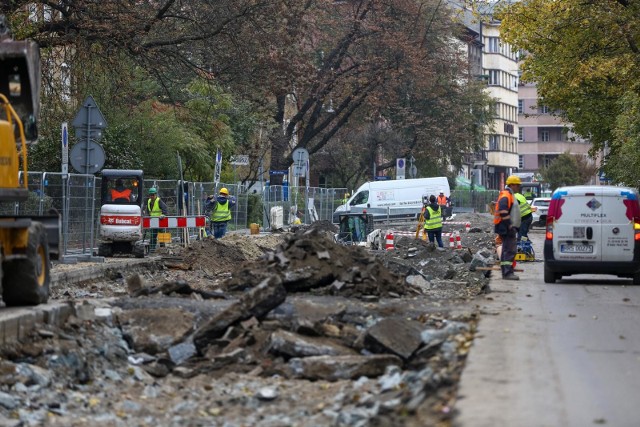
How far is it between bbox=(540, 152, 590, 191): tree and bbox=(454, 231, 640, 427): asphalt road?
114855mm

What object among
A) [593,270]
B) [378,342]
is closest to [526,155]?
[593,270]

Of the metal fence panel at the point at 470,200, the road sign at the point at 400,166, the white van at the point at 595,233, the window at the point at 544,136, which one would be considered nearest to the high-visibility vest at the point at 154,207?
the white van at the point at 595,233

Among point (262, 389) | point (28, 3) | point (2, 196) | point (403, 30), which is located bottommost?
point (262, 389)

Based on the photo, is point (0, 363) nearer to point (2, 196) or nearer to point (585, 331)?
point (2, 196)

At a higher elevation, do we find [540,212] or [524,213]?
[524,213]

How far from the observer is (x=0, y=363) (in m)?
11.0

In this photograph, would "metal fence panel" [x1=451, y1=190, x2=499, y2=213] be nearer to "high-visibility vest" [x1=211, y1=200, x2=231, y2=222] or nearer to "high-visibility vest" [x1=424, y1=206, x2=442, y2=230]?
"high-visibility vest" [x1=424, y1=206, x2=442, y2=230]

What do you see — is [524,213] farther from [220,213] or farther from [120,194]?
[220,213]

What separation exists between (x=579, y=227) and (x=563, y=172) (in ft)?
365

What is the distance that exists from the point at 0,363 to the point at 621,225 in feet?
42.2

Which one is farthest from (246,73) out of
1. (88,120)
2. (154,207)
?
(154,207)

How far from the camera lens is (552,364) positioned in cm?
1023

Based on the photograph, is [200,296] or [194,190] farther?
[194,190]

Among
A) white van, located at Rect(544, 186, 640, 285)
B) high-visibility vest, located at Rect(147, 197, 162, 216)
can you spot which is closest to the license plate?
white van, located at Rect(544, 186, 640, 285)
